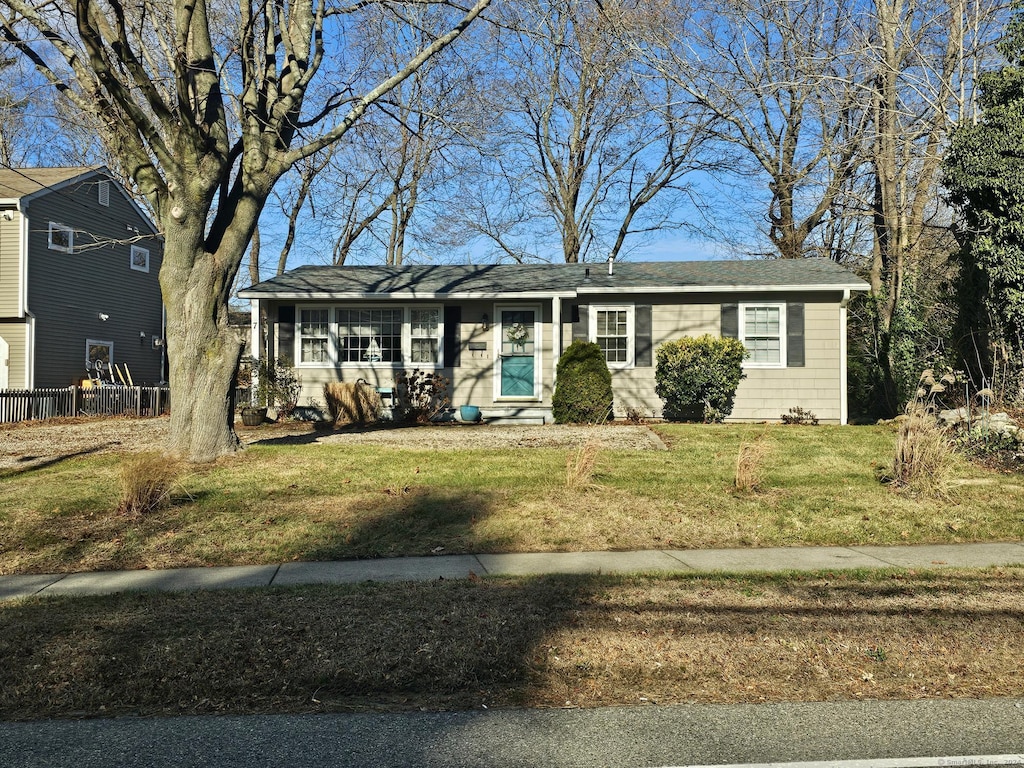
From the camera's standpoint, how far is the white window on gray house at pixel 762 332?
18.2m

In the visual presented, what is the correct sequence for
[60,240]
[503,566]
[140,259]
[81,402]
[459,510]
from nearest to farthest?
1. [503,566]
2. [459,510]
3. [81,402]
4. [60,240]
5. [140,259]

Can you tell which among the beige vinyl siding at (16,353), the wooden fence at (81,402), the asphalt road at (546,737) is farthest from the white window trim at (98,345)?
the asphalt road at (546,737)

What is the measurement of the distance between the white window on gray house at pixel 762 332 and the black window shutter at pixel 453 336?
245 inches

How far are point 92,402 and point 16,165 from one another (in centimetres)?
1503

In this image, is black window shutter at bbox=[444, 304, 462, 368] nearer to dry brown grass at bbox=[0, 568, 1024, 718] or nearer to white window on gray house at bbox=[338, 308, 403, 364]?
white window on gray house at bbox=[338, 308, 403, 364]

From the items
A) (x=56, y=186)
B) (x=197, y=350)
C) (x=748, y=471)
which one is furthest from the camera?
(x=56, y=186)

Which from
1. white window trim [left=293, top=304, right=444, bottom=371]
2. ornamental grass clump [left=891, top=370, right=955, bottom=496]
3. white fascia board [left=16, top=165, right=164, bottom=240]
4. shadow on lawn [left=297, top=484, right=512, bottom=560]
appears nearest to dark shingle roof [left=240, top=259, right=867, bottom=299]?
white window trim [left=293, top=304, right=444, bottom=371]

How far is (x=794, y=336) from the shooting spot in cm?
1809

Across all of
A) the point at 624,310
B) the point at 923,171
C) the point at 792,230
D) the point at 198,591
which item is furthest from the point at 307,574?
the point at 792,230

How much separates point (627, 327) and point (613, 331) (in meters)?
0.32

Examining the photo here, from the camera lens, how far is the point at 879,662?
4.80 m

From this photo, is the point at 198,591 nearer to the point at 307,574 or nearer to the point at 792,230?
the point at 307,574

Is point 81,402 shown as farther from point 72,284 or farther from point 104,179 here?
point 104,179

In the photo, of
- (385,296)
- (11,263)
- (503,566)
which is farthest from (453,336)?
(11,263)
